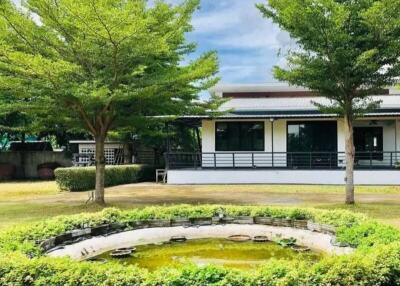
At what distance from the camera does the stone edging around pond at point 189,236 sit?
27.7 ft

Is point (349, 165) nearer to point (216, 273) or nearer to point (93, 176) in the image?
point (216, 273)

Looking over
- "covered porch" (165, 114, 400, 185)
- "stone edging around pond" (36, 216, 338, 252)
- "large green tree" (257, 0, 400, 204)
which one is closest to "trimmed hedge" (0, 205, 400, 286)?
"stone edging around pond" (36, 216, 338, 252)

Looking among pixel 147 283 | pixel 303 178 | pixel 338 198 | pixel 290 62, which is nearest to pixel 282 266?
pixel 147 283

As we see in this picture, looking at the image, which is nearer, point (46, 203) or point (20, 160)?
point (46, 203)

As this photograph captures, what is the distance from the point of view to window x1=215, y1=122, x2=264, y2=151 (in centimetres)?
2491

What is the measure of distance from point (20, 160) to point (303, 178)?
59.5 feet

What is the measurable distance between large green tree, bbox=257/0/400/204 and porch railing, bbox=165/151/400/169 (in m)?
9.16

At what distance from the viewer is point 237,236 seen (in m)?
9.70

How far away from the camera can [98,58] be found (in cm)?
1341

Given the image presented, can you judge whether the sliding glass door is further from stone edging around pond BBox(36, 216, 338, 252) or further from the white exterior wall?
stone edging around pond BBox(36, 216, 338, 252)

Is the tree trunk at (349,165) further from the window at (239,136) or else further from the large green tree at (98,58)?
the window at (239,136)

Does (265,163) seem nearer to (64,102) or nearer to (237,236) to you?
(64,102)

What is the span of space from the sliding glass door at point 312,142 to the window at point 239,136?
5.02ft

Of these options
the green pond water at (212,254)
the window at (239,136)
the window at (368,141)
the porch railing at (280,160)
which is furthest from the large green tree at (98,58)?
the window at (368,141)
